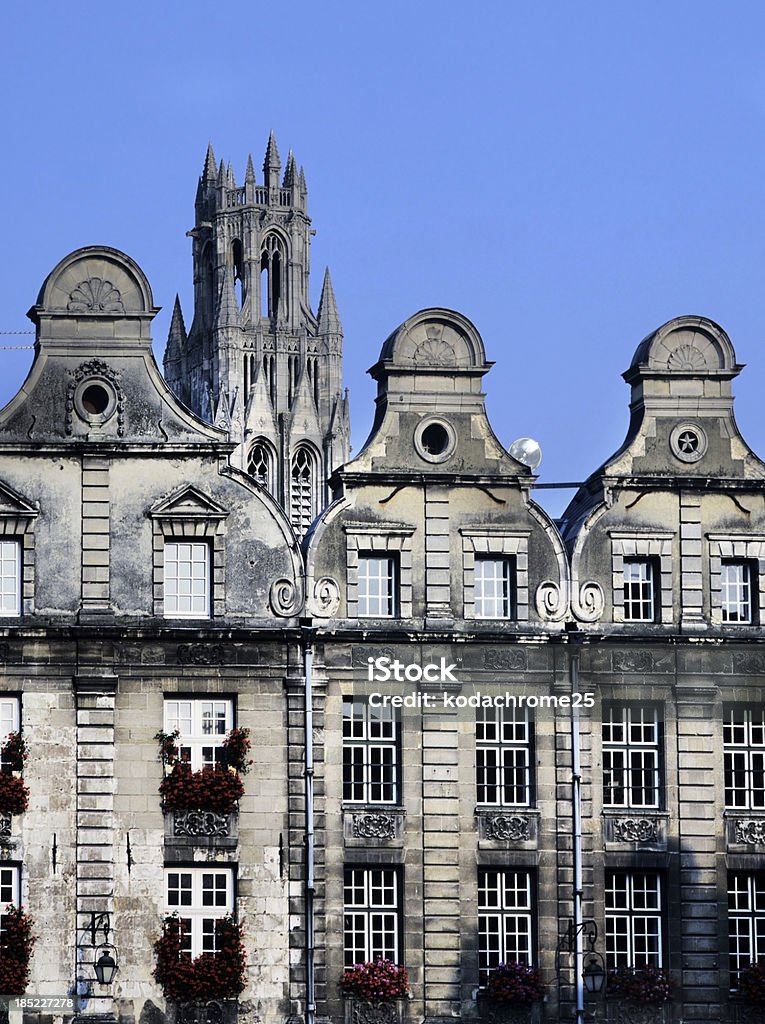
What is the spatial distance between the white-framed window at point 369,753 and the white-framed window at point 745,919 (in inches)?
263

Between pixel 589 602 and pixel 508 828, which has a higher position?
pixel 589 602

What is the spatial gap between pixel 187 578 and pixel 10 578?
3275 millimetres

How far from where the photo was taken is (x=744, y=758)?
2105 inches

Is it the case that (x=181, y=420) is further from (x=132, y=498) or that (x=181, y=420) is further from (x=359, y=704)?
(x=359, y=704)

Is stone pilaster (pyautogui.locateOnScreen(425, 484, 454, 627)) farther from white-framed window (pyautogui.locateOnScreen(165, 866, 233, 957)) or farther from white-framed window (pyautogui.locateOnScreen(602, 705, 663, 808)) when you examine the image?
white-framed window (pyautogui.locateOnScreen(165, 866, 233, 957))

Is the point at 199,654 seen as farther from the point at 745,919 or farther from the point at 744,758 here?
the point at 745,919

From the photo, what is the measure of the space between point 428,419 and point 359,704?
18.6ft

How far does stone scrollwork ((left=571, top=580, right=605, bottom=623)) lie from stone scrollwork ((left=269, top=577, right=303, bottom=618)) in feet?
17.3

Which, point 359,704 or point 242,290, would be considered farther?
point 242,290

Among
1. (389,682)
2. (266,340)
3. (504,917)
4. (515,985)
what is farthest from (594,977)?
(266,340)

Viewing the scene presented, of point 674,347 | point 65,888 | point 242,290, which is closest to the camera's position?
point 65,888

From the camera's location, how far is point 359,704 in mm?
52375

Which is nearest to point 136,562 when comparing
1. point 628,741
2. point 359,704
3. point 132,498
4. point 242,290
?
point 132,498

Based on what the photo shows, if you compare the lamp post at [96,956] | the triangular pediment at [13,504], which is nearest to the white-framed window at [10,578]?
the triangular pediment at [13,504]
